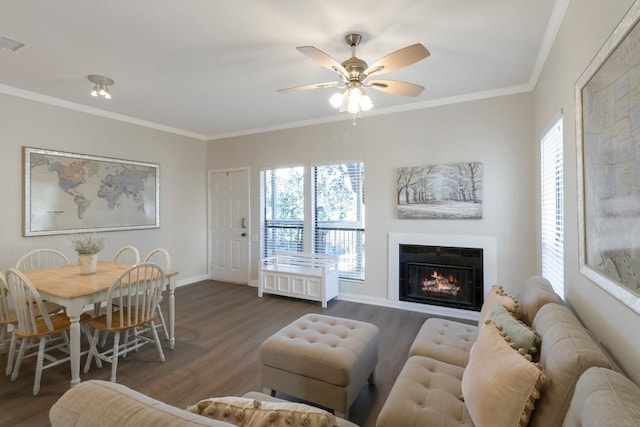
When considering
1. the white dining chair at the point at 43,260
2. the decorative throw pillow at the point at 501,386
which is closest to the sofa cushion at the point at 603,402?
the decorative throw pillow at the point at 501,386

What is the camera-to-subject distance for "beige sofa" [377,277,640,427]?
87cm

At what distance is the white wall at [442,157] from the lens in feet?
11.7

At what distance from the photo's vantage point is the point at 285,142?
5098 mm

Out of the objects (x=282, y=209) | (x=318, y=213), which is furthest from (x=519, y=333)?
(x=282, y=209)

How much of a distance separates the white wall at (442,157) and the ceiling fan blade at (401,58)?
2034 mm

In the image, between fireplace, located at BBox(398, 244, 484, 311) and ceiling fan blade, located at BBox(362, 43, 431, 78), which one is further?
fireplace, located at BBox(398, 244, 484, 311)

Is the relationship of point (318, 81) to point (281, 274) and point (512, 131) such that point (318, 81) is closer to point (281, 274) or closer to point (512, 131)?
point (512, 131)

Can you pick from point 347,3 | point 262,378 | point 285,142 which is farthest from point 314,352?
point 285,142

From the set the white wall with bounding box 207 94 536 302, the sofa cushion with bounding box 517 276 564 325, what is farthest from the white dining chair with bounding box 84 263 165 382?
the sofa cushion with bounding box 517 276 564 325

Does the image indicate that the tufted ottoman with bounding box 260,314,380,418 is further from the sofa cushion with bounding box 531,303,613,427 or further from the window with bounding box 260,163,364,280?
the window with bounding box 260,163,364,280

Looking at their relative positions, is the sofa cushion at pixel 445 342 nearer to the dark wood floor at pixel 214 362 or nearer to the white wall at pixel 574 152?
the dark wood floor at pixel 214 362

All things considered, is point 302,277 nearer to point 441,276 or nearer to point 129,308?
point 441,276

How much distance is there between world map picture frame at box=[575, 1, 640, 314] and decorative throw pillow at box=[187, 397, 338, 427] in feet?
3.84

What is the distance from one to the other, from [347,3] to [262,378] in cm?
267
